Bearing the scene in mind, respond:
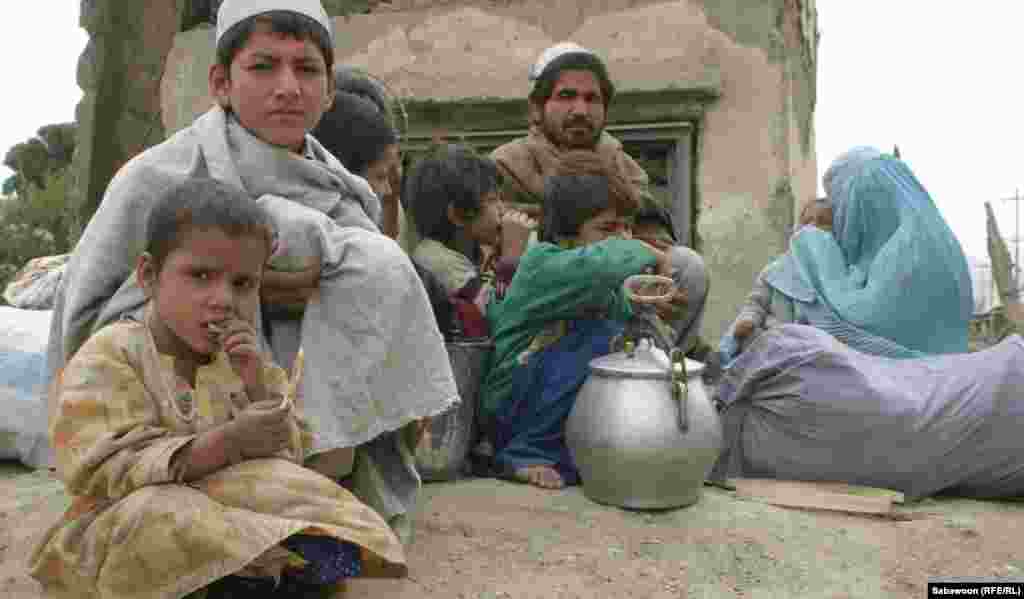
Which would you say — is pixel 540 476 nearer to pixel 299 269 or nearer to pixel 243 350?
pixel 299 269

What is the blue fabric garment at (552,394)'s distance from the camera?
301cm

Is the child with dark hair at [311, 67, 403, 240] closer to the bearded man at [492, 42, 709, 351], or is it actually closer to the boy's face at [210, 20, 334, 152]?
the boy's face at [210, 20, 334, 152]

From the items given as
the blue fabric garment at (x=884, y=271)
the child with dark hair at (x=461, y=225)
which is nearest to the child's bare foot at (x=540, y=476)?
the child with dark hair at (x=461, y=225)

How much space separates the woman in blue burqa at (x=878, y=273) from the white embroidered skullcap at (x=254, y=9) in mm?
2177

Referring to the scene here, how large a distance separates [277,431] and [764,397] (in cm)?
206

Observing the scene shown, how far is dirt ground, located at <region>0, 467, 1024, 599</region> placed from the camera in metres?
2.18

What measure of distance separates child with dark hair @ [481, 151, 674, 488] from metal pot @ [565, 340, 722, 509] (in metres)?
0.25

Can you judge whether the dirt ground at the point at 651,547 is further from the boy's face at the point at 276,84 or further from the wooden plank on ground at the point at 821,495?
the boy's face at the point at 276,84

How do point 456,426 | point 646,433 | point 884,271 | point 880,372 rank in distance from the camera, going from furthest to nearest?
point 884,271
point 880,372
point 456,426
point 646,433

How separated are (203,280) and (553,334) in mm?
1558

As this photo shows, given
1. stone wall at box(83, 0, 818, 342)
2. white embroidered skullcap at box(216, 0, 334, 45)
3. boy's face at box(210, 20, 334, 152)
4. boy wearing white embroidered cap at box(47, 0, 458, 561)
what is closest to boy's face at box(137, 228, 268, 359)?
boy wearing white embroidered cap at box(47, 0, 458, 561)

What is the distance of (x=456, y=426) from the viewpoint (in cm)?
296

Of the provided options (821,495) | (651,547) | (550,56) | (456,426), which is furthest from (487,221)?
(821,495)

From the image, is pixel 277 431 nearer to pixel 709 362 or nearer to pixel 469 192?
pixel 469 192
